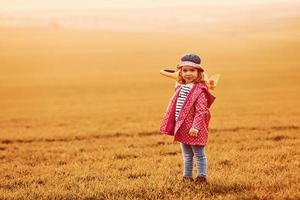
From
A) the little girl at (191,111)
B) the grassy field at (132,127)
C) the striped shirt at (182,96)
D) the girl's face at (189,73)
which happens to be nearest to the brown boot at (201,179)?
the little girl at (191,111)

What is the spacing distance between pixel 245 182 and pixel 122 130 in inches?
352

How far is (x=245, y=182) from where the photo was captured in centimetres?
627

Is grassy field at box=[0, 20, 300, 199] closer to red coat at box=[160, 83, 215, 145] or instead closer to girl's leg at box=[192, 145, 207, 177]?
girl's leg at box=[192, 145, 207, 177]

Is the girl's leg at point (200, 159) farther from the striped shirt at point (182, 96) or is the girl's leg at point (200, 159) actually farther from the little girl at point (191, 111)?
the striped shirt at point (182, 96)

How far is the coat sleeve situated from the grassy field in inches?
25.7

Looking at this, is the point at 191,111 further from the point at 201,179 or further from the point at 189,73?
the point at 201,179

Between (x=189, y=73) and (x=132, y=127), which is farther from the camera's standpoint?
(x=132, y=127)

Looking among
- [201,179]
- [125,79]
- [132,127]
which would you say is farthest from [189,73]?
[125,79]

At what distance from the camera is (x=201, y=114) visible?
621 cm

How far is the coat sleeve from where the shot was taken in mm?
6199

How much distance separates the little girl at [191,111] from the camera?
20.5 feet

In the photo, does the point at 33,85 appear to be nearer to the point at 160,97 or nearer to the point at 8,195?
the point at 160,97

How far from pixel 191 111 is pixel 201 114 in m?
0.15

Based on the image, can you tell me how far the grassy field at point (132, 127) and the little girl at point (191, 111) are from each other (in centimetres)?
47
